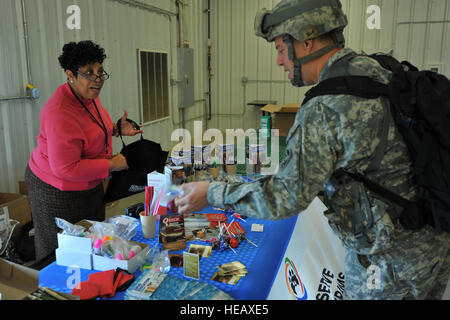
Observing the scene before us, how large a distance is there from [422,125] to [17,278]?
154 cm

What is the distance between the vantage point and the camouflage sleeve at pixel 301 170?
1.06 m

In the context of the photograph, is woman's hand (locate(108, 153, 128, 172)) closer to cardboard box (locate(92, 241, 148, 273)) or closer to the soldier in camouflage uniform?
cardboard box (locate(92, 241, 148, 273))

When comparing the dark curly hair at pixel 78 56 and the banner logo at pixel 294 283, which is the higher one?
the dark curly hair at pixel 78 56

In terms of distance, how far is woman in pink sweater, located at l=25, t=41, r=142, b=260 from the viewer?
196cm

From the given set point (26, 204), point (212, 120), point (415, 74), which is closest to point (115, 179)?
point (26, 204)

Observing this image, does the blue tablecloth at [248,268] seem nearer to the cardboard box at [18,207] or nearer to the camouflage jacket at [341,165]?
the camouflage jacket at [341,165]

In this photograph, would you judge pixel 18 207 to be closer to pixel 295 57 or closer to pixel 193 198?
pixel 193 198

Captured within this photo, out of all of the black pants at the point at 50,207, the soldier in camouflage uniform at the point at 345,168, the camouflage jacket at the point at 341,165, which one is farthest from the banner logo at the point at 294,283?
the black pants at the point at 50,207

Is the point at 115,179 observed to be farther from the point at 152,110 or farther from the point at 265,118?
the point at 152,110

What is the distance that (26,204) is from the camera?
3059 mm

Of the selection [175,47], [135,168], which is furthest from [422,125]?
[175,47]

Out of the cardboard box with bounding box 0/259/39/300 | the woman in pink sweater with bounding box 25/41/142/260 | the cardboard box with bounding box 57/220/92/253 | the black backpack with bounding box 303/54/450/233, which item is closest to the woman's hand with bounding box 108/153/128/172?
the woman in pink sweater with bounding box 25/41/142/260

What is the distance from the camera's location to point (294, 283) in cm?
162

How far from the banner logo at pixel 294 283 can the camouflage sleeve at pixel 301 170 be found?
0.62m
